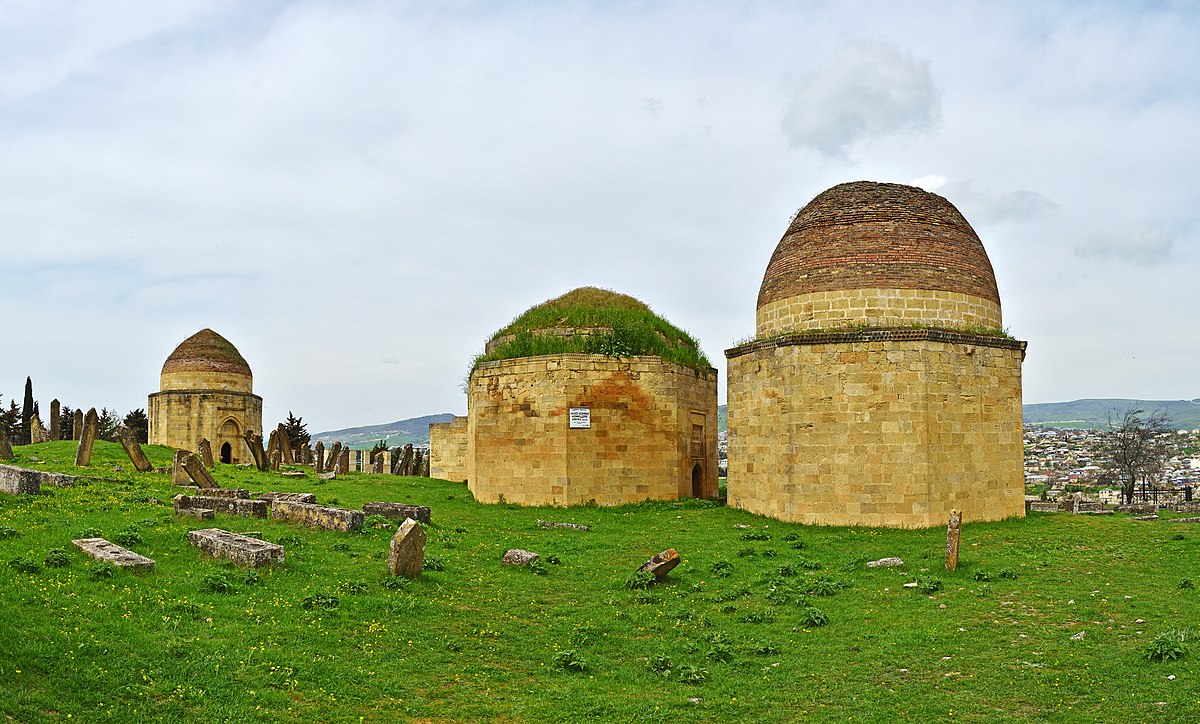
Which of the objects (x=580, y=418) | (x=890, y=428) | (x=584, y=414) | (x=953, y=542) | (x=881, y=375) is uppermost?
(x=881, y=375)

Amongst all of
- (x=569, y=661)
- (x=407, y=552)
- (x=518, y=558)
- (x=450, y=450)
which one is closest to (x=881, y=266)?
(x=518, y=558)

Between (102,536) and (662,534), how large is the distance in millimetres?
10225

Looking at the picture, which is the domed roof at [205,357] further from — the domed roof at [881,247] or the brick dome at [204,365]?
the domed roof at [881,247]

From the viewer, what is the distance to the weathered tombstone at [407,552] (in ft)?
35.8

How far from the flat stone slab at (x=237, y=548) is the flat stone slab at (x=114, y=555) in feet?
3.31

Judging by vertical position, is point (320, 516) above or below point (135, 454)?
below

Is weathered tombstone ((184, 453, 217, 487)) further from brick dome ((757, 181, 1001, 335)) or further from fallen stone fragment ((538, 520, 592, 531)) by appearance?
brick dome ((757, 181, 1001, 335))

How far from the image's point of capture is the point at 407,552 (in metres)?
11.0

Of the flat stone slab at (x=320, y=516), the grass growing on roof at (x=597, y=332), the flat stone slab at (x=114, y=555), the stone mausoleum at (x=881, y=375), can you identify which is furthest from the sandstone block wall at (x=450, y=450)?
the flat stone slab at (x=114, y=555)

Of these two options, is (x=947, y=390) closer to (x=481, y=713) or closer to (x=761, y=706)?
(x=761, y=706)

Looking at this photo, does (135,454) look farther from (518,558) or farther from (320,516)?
(518,558)

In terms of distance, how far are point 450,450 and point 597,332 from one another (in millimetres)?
12135

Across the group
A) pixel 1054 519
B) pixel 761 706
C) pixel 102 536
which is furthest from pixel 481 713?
pixel 1054 519

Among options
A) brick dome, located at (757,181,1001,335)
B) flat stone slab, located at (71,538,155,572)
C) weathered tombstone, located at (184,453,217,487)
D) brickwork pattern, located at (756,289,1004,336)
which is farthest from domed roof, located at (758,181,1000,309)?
flat stone slab, located at (71,538,155,572)
